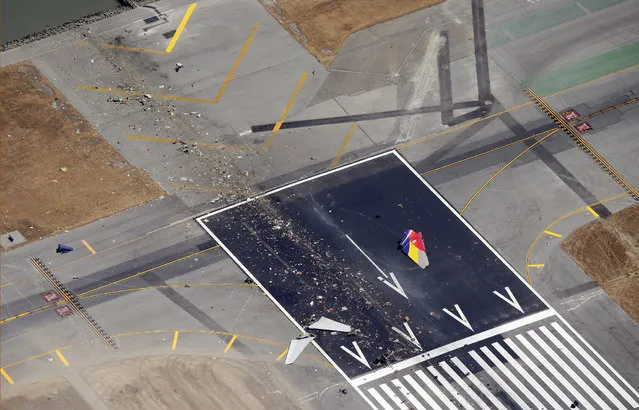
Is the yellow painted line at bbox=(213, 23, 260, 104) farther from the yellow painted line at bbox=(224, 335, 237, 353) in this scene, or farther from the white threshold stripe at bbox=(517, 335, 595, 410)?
the white threshold stripe at bbox=(517, 335, 595, 410)

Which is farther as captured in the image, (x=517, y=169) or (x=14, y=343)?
(x=517, y=169)

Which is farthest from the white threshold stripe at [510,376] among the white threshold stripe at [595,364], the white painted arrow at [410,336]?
the white threshold stripe at [595,364]

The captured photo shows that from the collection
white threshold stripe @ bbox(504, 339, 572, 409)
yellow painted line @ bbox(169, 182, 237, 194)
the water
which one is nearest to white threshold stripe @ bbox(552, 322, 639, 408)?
white threshold stripe @ bbox(504, 339, 572, 409)

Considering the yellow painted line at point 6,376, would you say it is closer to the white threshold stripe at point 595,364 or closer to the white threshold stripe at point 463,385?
the white threshold stripe at point 463,385

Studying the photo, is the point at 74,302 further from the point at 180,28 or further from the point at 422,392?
the point at 180,28

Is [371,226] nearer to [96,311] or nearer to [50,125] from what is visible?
[96,311]

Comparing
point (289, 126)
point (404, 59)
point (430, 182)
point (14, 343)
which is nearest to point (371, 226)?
point (430, 182)

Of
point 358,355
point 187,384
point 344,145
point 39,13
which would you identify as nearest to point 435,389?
point 358,355

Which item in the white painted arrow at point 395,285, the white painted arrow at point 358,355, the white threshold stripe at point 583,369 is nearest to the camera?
the white threshold stripe at point 583,369
